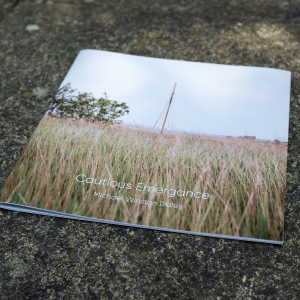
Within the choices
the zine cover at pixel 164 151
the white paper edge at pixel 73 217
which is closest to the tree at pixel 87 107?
the zine cover at pixel 164 151

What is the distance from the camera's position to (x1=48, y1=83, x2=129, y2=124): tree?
61 centimetres

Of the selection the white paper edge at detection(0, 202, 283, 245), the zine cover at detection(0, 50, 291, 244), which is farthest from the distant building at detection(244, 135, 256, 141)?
the white paper edge at detection(0, 202, 283, 245)

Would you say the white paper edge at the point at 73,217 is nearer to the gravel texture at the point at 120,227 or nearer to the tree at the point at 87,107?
the gravel texture at the point at 120,227

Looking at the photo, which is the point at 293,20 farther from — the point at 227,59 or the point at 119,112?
the point at 119,112

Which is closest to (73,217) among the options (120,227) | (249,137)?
(120,227)

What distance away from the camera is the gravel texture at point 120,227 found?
0.42 meters

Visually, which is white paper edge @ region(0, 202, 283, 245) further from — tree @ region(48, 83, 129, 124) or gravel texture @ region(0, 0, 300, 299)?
tree @ region(48, 83, 129, 124)

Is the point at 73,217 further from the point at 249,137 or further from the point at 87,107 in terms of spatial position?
the point at 249,137

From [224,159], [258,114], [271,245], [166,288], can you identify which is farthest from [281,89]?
[166,288]

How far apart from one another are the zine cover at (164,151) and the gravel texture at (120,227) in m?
0.03

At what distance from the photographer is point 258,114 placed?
0.60m

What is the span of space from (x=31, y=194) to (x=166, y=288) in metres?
0.29

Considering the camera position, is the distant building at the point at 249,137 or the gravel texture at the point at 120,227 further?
the distant building at the point at 249,137

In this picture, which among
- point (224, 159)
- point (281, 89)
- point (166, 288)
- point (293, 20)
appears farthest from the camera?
point (293, 20)
